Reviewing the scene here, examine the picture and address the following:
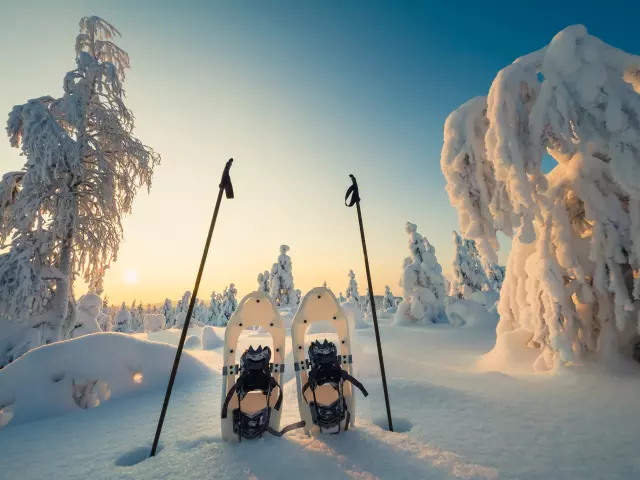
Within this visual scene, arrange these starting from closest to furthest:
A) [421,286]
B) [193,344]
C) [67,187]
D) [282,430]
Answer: [282,430] < [67,187] < [193,344] < [421,286]

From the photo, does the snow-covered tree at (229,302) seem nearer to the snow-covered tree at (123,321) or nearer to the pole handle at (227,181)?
the snow-covered tree at (123,321)

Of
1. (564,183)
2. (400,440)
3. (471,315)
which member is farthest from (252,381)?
(471,315)

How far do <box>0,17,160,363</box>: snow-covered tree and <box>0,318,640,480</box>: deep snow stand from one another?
4.71 metres

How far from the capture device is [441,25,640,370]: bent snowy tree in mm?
4992

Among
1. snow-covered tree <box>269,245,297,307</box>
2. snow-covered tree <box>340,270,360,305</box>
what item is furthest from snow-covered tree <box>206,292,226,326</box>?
snow-covered tree <box>269,245,297,307</box>

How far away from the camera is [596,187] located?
5.54 metres

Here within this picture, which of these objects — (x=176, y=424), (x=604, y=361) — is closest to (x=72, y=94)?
(x=176, y=424)

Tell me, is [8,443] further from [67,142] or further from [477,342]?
[477,342]

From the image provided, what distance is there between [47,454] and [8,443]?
88 cm

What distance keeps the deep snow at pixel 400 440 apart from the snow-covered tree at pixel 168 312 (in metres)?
56.0

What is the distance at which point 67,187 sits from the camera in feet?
25.2

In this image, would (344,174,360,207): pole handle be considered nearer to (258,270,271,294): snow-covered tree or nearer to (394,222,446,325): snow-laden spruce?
(394,222,446,325): snow-laden spruce

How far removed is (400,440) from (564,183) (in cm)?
609

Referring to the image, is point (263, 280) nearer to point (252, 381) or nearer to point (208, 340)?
point (208, 340)
